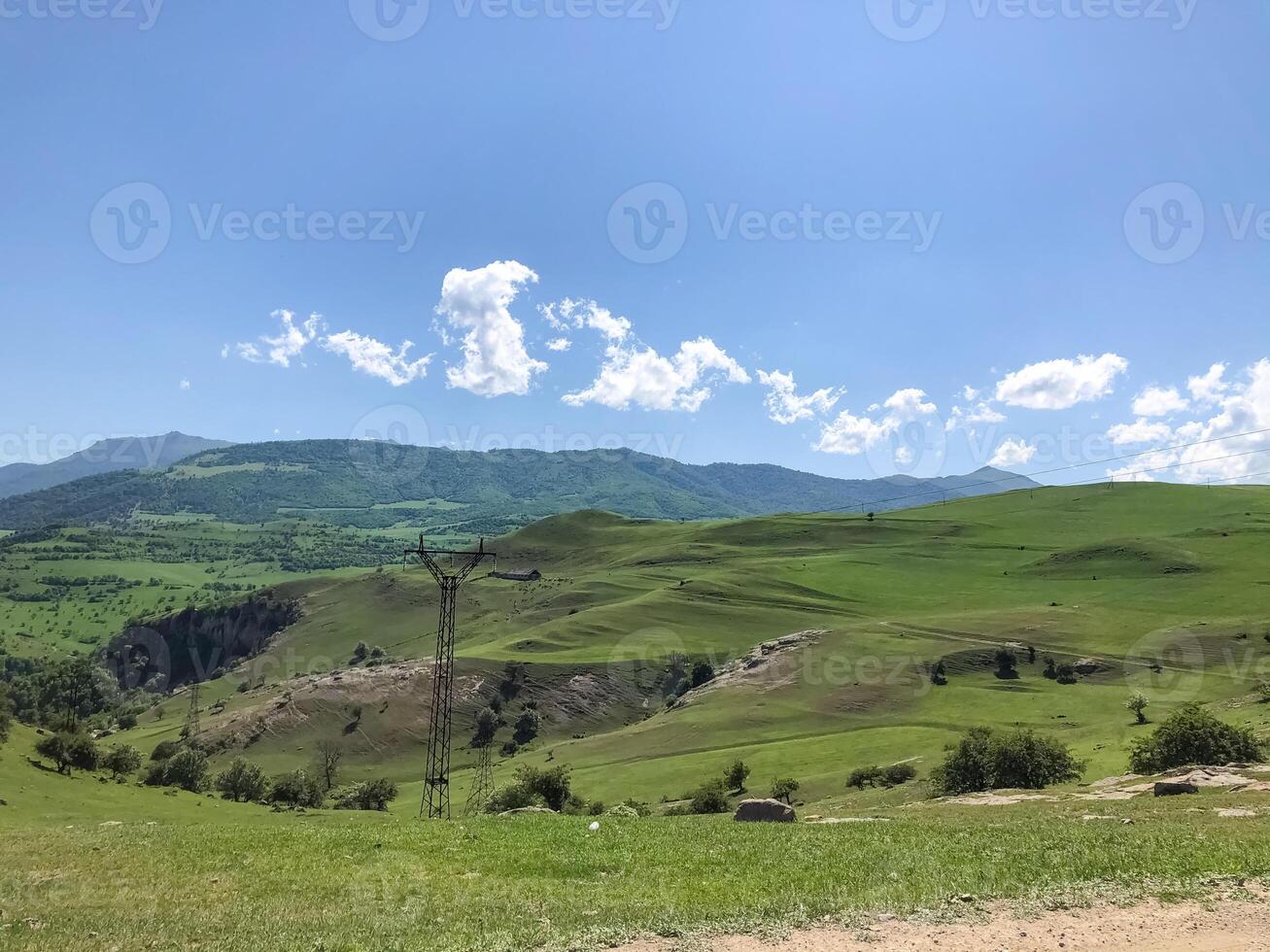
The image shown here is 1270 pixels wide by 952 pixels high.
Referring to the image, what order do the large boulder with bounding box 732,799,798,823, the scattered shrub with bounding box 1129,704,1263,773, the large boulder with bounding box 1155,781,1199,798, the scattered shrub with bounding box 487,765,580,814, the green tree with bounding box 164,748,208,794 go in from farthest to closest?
the green tree with bounding box 164,748,208,794 < the scattered shrub with bounding box 487,765,580,814 < the scattered shrub with bounding box 1129,704,1263,773 < the large boulder with bounding box 1155,781,1199,798 < the large boulder with bounding box 732,799,798,823

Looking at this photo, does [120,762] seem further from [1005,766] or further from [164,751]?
[1005,766]

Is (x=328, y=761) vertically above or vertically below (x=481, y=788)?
below

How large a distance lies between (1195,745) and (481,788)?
7123cm

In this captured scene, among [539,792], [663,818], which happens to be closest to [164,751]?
[539,792]

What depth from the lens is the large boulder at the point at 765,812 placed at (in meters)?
36.7

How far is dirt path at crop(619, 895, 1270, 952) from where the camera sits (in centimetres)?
1545

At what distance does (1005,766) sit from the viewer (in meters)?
56.0

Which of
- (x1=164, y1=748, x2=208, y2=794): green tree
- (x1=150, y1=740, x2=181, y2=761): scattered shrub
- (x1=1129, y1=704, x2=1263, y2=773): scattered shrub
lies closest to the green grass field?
(x1=1129, y1=704, x2=1263, y2=773): scattered shrub

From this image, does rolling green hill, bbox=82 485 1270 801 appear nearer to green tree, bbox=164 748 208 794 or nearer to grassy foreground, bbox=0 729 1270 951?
green tree, bbox=164 748 208 794

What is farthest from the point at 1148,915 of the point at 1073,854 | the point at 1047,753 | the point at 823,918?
the point at 1047,753

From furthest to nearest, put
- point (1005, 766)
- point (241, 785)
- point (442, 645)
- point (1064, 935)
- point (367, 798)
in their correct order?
1. point (367, 798)
2. point (241, 785)
3. point (442, 645)
4. point (1005, 766)
5. point (1064, 935)

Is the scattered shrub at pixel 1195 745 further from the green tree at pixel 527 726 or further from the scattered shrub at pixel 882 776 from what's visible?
the green tree at pixel 527 726

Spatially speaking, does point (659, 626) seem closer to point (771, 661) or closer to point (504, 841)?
point (771, 661)

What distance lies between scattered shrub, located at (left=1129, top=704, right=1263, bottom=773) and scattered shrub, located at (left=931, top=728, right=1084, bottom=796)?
5683 mm
